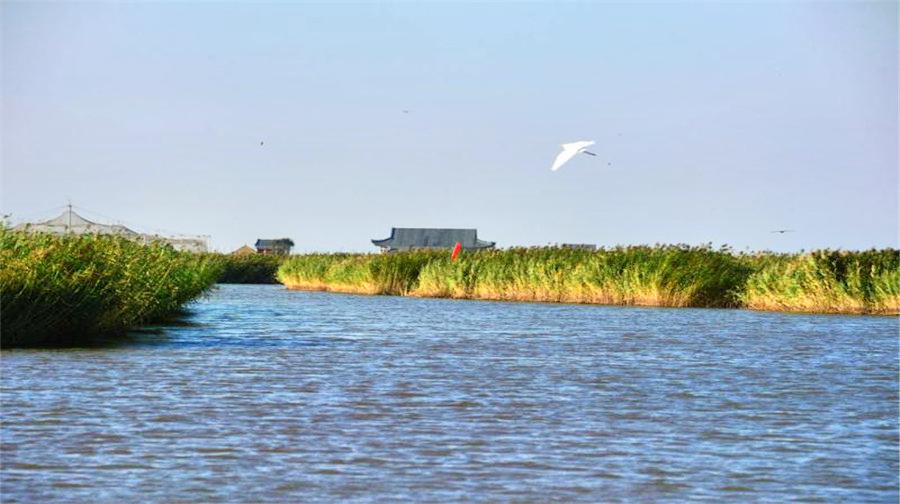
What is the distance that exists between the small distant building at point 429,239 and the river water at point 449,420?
103 metres

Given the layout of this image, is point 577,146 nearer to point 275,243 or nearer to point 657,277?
point 657,277

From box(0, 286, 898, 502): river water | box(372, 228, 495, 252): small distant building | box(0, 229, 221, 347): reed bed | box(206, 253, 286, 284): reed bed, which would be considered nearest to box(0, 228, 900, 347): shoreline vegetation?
box(0, 229, 221, 347): reed bed

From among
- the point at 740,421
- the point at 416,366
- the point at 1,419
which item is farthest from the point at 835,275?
the point at 1,419

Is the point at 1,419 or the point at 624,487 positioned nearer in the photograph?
the point at 624,487

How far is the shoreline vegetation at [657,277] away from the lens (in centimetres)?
3262

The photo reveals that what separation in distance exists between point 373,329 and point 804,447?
1690 cm

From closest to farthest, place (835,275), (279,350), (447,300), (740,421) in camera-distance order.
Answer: (740,421)
(279,350)
(835,275)
(447,300)

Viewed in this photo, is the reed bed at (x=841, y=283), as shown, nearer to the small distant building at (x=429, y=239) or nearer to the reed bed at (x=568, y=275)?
the reed bed at (x=568, y=275)

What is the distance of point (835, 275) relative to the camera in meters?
33.0

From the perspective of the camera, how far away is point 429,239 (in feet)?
416

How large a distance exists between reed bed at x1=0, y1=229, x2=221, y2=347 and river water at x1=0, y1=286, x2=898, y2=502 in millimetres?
810

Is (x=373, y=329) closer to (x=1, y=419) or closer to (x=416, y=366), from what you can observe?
(x=416, y=366)

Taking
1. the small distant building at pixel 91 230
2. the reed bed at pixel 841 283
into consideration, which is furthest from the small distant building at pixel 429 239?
the reed bed at pixel 841 283

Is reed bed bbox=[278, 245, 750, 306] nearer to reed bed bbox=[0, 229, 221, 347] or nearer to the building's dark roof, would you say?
reed bed bbox=[0, 229, 221, 347]
